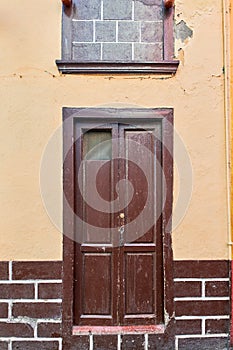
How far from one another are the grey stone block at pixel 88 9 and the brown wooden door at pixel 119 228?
1142 millimetres

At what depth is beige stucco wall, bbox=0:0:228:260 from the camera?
4410 mm

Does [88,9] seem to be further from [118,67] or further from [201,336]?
[201,336]

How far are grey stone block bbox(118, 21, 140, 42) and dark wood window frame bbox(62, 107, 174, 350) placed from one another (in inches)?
30.1

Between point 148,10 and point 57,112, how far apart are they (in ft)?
4.68

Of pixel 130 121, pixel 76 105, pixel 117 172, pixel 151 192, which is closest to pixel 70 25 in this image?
pixel 76 105

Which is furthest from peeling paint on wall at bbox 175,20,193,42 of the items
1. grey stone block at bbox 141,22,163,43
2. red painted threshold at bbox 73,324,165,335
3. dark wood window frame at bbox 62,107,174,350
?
red painted threshold at bbox 73,324,165,335

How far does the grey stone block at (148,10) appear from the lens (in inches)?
181

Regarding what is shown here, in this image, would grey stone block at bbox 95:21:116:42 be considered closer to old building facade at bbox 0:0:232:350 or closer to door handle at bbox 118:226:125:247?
old building facade at bbox 0:0:232:350

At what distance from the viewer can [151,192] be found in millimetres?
4520

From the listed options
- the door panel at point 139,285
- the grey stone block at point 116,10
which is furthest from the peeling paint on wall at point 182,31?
the door panel at point 139,285

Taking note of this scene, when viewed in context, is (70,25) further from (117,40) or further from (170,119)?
(170,119)

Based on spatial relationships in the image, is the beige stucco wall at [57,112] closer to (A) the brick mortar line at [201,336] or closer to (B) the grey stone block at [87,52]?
(B) the grey stone block at [87,52]

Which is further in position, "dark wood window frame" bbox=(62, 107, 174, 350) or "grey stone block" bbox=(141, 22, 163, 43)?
"grey stone block" bbox=(141, 22, 163, 43)

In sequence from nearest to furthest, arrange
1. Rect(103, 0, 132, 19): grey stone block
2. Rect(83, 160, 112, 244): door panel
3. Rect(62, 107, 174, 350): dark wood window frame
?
Rect(62, 107, 174, 350): dark wood window frame → Rect(83, 160, 112, 244): door panel → Rect(103, 0, 132, 19): grey stone block
